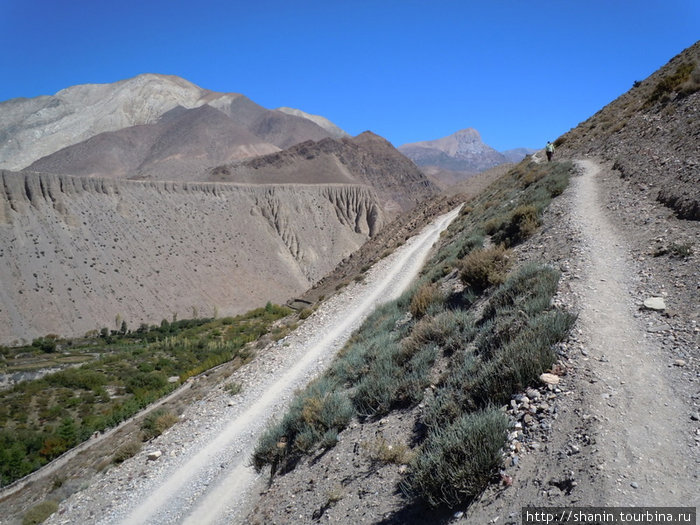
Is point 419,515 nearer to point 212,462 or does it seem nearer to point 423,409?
point 423,409

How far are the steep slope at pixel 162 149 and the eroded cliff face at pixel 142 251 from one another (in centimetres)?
5655

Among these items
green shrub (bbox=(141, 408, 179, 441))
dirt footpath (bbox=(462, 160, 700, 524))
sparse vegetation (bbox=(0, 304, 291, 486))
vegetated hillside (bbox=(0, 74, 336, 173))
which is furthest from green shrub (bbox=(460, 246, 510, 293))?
vegetated hillside (bbox=(0, 74, 336, 173))

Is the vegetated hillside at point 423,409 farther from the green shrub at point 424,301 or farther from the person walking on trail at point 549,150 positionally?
the person walking on trail at point 549,150

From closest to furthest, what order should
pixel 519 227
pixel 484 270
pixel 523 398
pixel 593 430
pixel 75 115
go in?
pixel 593 430 → pixel 523 398 → pixel 484 270 → pixel 519 227 → pixel 75 115

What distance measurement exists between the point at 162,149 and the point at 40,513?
541 feet

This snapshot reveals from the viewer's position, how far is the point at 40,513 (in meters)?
10.7

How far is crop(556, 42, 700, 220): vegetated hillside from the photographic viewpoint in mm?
10672

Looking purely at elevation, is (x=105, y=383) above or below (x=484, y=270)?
below

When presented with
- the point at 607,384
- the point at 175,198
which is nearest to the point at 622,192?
the point at 607,384

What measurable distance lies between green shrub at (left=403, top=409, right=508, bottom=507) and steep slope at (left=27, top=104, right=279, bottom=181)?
131 m

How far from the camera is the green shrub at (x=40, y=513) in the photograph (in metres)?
10.5

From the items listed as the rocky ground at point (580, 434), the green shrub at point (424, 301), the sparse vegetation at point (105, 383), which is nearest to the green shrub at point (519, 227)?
the rocky ground at point (580, 434)

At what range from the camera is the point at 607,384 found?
4.82 m

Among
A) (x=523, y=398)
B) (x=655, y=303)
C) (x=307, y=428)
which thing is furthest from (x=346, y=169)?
(x=523, y=398)
